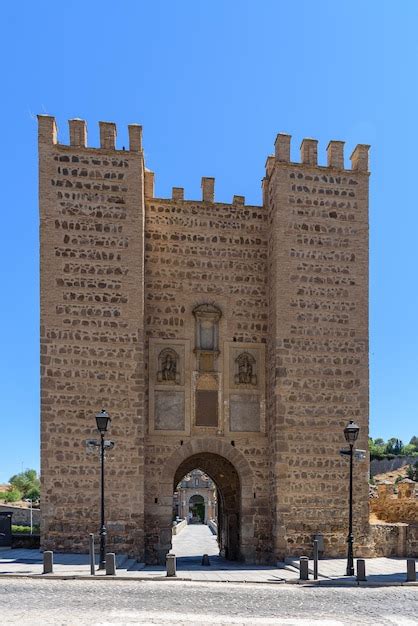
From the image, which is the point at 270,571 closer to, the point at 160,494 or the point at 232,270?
the point at 160,494

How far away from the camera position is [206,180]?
18.5m

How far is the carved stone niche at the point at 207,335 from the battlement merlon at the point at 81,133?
181 inches

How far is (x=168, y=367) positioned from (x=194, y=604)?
8346 millimetres

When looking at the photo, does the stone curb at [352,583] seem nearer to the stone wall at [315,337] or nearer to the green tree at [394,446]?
the stone wall at [315,337]

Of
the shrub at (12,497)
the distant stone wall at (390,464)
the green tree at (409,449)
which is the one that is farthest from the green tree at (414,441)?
the shrub at (12,497)

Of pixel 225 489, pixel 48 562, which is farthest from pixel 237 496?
pixel 48 562

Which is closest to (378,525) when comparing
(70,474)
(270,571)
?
(270,571)

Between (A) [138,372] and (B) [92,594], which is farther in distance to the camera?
(A) [138,372]

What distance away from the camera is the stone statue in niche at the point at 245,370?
1767cm

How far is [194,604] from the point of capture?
30.9 feet

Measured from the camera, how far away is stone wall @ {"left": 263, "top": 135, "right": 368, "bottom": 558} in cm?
1666

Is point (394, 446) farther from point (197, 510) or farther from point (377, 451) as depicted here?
point (197, 510)

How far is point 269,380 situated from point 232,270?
126 inches

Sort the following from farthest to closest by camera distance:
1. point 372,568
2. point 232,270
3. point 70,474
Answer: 1. point 232,270
2. point 70,474
3. point 372,568
